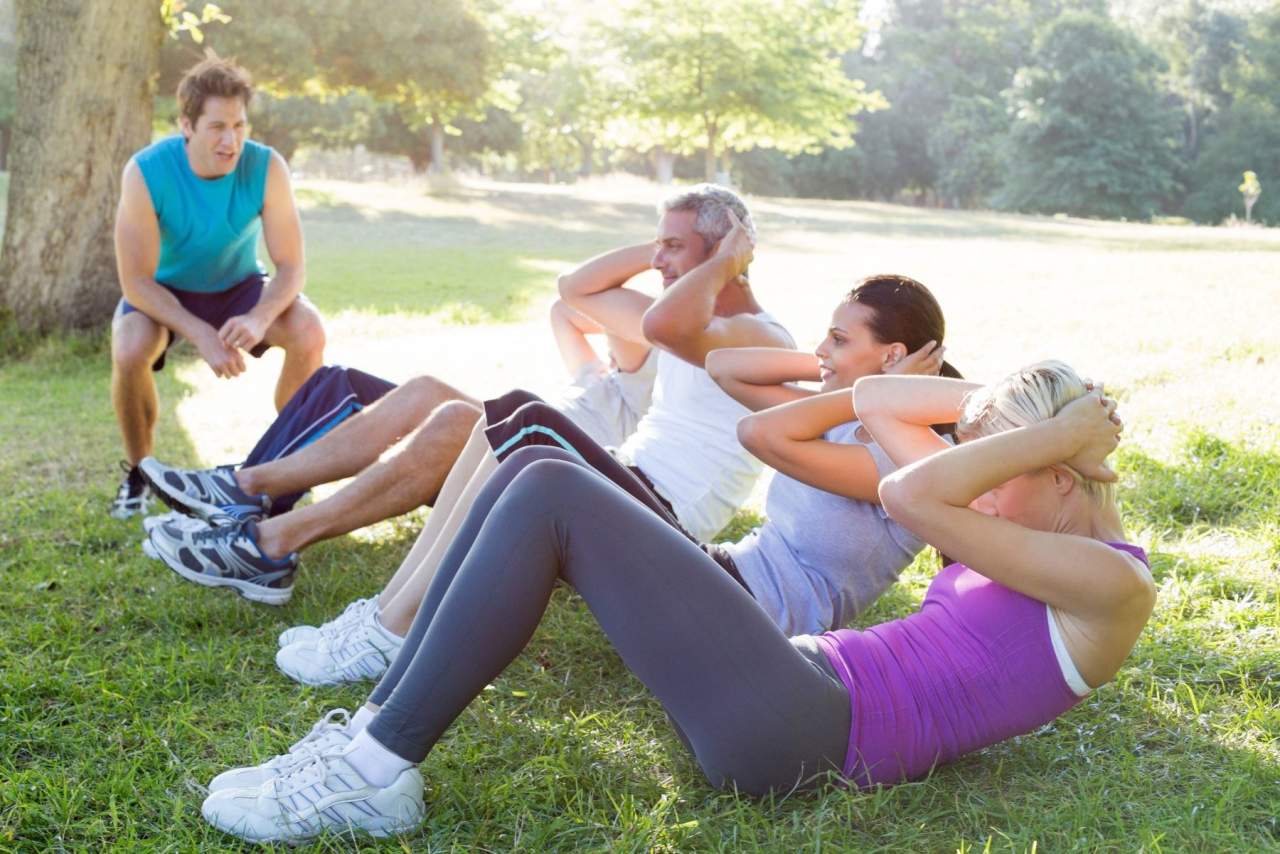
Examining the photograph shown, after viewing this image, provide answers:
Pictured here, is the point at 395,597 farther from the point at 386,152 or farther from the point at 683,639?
the point at 386,152

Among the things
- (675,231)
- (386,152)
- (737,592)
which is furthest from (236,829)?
(386,152)

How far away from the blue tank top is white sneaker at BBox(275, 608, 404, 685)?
2699 millimetres

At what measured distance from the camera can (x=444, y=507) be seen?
339 centimetres

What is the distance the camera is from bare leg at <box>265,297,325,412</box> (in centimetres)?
548

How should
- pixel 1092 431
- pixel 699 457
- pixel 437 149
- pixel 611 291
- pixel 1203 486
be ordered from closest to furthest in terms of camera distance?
pixel 1092 431 < pixel 699 457 < pixel 611 291 < pixel 1203 486 < pixel 437 149

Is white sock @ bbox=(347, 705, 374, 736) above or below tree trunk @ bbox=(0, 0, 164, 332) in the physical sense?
below

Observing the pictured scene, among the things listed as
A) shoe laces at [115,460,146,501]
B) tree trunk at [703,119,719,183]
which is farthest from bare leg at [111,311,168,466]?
A: tree trunk at [703,119,719,183]

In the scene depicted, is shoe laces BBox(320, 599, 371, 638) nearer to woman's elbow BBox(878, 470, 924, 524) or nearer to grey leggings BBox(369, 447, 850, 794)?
grey leggings BBox(369, 447, 850, 794)

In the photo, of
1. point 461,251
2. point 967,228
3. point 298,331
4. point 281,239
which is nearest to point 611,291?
point 298,331

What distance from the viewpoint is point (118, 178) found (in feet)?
28.1

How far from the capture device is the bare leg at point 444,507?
328cm

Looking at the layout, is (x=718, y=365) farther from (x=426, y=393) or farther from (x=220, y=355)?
(x=220, y=355)

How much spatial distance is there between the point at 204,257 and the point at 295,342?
0.58 metres

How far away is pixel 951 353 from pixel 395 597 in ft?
20.6
